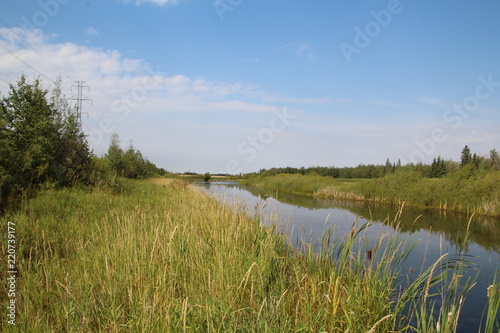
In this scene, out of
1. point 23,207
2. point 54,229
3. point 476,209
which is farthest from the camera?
point 476,209

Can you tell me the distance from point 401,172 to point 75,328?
29184 mm

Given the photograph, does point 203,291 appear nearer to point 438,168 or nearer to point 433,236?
point 433,236

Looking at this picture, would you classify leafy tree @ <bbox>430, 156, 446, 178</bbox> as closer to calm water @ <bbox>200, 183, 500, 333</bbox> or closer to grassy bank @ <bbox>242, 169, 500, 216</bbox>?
grassy bank @ <bbox>242, 169, 500, 216</bbox>

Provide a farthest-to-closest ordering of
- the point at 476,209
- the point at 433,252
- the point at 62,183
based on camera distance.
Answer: the point at 476,209
the point at 62,183
the point at 433,252

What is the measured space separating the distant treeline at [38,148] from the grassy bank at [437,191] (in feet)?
52.0

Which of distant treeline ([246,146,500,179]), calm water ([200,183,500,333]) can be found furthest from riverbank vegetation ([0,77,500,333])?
distant treeline ([246,146,500,179])

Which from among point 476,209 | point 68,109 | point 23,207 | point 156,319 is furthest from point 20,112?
point 476,209

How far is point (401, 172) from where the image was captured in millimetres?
27422

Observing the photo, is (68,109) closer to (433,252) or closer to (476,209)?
(433,252)

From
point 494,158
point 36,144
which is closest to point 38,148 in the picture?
point 36,144

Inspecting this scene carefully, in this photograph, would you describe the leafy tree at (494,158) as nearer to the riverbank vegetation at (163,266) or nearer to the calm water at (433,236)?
the calm water at (433,236)

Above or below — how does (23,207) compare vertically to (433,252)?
above

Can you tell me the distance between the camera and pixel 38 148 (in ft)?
30.1

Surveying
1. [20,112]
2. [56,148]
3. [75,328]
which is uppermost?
[20,112]
